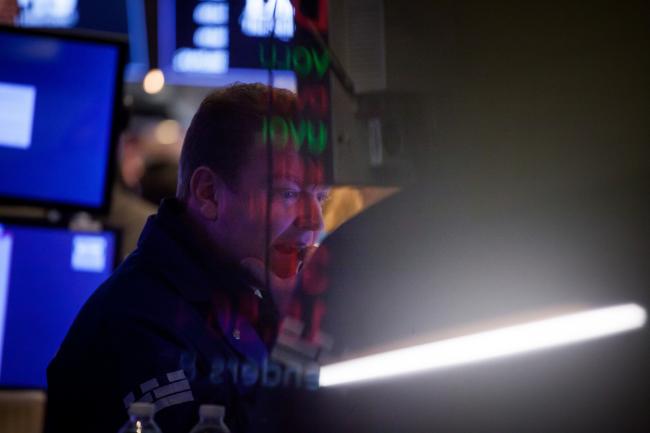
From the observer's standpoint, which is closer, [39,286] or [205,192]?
[205,192]

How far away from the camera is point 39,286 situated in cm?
260

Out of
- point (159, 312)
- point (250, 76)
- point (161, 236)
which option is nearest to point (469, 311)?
point (159, 312)

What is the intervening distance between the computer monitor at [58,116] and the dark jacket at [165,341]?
0.86m

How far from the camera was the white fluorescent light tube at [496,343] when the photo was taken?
83 cm

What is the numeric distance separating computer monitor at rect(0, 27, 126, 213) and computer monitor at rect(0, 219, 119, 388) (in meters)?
0.10

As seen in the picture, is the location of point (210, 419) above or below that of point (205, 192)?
below

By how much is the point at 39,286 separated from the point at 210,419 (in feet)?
5.42

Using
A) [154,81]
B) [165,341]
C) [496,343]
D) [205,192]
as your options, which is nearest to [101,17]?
[154,81]

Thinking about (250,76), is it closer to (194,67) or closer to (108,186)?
(194,67)

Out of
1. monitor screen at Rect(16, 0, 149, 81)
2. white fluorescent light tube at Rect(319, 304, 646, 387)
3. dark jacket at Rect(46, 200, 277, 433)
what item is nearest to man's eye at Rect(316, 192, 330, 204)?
dark jacket at Rect(46, 200, 277, 433)

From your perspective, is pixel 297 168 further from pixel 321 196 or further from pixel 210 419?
pixel 210 419

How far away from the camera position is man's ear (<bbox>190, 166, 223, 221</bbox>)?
6.01 feet

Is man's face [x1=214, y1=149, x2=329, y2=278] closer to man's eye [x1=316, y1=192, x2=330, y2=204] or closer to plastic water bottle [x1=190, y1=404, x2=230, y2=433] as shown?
man's eye [x1=316, y1=192, x2=330, y2=204]

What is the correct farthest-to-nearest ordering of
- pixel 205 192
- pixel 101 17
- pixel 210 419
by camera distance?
pixel 101 17 < pixel 205 192 < pixel 210 419
